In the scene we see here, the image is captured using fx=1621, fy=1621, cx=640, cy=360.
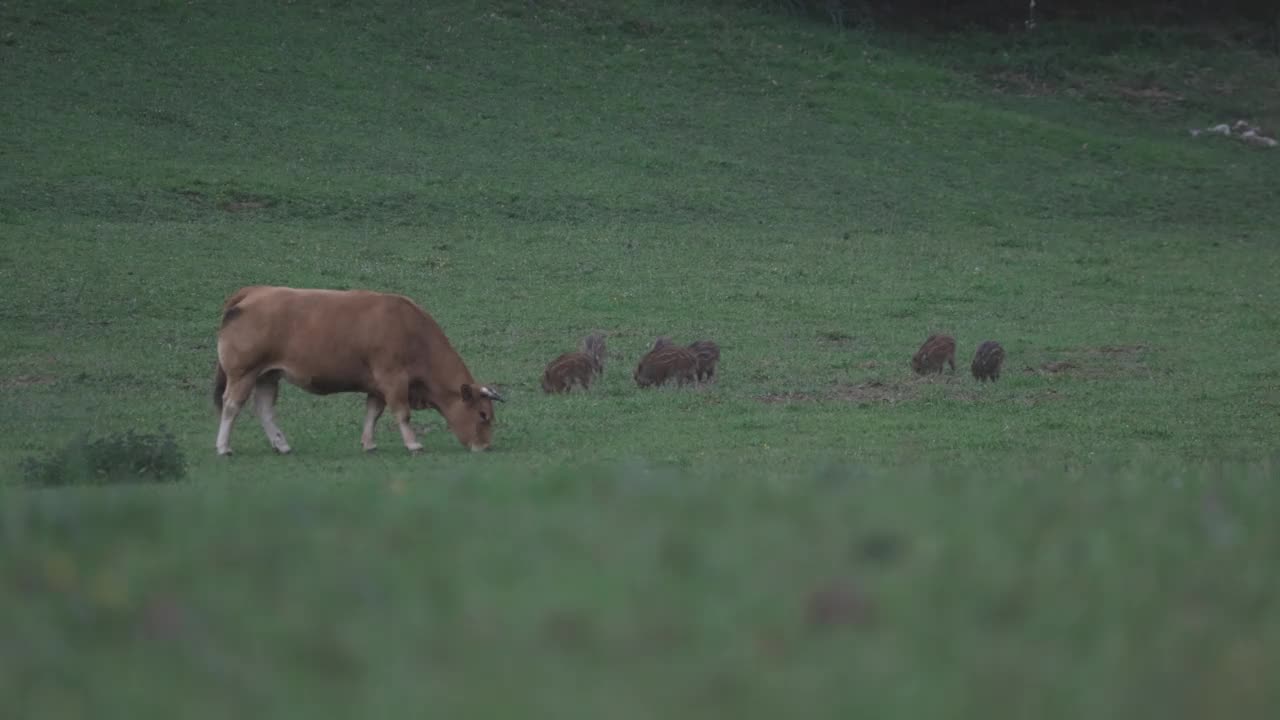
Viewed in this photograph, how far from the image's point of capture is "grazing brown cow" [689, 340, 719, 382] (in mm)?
20047

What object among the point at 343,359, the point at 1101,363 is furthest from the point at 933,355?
the point at 343,359

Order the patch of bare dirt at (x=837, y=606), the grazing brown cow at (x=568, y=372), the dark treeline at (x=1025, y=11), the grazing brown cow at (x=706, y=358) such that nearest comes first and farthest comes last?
the patch of bare dirt at (x=837, y=606) → the grazing brown cow at (x=568, y=372) → the grazing brown cow at (x=706, y=358) → the dark treeline at (x=1025, y=11)

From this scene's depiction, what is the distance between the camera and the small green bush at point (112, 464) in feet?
43.2

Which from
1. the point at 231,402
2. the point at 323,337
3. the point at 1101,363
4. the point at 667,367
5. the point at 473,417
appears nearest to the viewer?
the point at 231,402

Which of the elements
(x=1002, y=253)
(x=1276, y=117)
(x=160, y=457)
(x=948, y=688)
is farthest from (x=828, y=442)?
(x=1276, y=117)

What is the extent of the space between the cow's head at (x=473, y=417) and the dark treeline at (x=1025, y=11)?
34.5 m

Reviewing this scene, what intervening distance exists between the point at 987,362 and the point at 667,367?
4.09 metres

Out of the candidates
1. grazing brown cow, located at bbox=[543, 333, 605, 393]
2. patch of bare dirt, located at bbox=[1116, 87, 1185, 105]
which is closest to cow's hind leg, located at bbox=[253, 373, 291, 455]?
grazing brown cow, located at bbox=[543, 333, 605, 393]

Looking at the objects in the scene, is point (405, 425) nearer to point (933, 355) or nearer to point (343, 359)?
point (343, 359)

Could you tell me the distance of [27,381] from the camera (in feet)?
64.1

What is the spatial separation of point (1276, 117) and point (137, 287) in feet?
109

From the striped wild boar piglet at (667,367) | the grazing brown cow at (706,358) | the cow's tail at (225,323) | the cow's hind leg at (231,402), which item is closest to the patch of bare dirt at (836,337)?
the grazing brown cow at (706,358)

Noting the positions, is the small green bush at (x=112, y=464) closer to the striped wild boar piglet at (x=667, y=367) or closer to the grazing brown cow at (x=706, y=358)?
the striped wild boar piglet at (x=667, y=367)

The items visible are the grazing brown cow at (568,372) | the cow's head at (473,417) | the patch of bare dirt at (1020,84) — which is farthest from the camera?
the patch of bare dirt at (1020,84)
